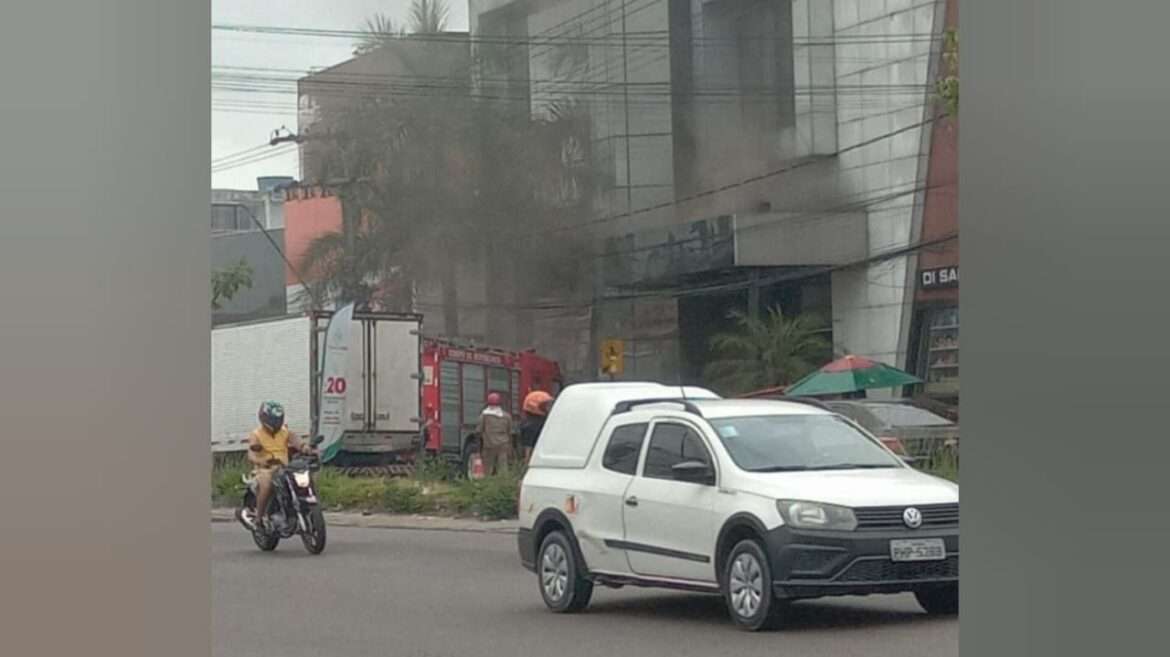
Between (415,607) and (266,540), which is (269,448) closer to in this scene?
(266,540)

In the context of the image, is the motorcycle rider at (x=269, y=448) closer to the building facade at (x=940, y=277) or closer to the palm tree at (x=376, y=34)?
the palm tree at (x=376, y=34)

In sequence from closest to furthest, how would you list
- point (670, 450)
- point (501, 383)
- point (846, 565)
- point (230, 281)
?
point (846, 565) → point (670, 450) → point (501, 383) → point (230, 281)

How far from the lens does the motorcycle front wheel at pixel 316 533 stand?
3.19 meters

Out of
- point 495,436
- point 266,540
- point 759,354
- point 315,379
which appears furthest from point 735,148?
point 266,540

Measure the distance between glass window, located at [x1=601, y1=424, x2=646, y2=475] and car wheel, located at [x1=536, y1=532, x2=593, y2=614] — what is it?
0.17 meters

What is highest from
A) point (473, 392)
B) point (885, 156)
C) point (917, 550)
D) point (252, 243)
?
point (885, 156)

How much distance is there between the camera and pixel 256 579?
3217mm

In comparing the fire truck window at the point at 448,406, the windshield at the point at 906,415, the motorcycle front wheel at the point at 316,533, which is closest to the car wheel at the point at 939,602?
the windshield at the point at 906,415

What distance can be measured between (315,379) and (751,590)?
957 mm

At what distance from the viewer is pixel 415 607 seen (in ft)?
10.5

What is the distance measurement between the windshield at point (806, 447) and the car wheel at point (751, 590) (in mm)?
160

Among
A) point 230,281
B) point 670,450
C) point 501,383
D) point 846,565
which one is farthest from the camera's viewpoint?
point 230,281

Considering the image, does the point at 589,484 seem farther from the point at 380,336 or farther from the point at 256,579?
the point at 256,579
